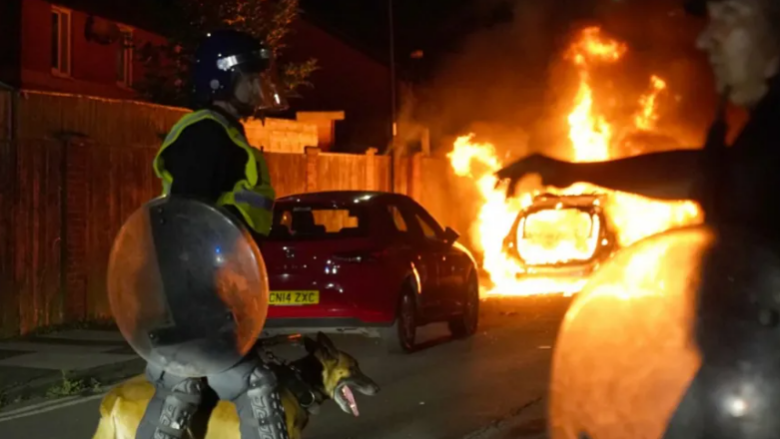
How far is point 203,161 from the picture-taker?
4016 mm

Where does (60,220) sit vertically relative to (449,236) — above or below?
above

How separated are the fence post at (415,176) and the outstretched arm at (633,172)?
2235cm

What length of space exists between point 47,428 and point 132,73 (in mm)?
15980

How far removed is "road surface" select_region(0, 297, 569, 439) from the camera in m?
8.12

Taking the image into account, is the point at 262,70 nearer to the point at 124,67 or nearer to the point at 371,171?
the point at 371,171

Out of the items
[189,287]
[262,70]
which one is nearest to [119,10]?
[262,70]

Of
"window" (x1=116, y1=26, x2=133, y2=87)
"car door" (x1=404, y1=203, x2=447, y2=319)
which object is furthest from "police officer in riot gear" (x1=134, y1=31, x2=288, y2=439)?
"window" (x1=116, y1=26, x2=133, y2=87)

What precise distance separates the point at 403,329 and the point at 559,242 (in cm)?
677

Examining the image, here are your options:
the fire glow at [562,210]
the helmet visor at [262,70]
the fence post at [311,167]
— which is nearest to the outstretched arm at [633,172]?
the helmet visor at [262,70]

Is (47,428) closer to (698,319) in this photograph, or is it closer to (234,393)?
(234,393)

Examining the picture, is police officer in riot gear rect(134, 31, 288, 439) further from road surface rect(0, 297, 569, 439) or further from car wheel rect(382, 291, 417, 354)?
car wheel rect(382, 291, 417, 354)

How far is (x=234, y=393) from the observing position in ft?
13.4

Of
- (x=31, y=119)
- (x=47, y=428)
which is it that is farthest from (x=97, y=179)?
(x=47, y=428)

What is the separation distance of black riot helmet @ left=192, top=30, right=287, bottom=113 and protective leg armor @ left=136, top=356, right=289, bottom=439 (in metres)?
1.00
